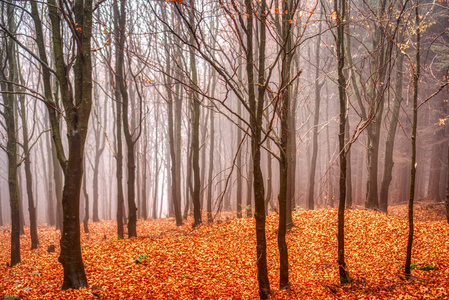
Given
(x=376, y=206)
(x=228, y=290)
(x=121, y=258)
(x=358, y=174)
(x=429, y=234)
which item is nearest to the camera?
(x=228, y=290)

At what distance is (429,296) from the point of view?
13.7 ft

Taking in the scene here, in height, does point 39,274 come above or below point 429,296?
below

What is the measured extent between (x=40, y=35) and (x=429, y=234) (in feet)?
33.7

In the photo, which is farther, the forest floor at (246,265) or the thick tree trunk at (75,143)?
the thick tree trunk at (75,143)

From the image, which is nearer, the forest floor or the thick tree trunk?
the forest floor

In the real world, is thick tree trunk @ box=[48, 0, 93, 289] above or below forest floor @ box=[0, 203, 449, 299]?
above

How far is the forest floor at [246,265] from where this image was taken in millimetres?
4859

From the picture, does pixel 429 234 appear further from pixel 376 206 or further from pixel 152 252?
pixel 152 252

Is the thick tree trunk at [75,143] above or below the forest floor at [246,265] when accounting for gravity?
above

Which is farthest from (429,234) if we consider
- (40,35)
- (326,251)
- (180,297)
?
(40,35)

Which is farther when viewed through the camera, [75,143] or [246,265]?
[246,265]

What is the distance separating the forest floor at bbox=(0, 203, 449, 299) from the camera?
4859 millimetres

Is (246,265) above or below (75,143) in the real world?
below

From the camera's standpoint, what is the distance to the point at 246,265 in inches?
262
